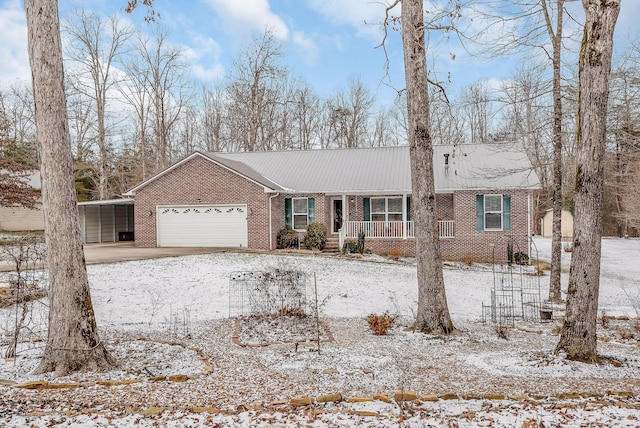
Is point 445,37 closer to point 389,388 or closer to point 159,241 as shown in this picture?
point 389,388

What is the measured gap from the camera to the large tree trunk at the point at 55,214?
4.96 meters

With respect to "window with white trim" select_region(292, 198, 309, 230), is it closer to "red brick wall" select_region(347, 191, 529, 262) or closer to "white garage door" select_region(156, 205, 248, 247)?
"white garage door" select_region(156, 205, 248, 247)

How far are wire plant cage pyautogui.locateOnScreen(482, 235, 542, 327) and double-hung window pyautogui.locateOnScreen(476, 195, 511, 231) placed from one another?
2.26 feet

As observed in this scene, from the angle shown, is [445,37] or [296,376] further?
[445,37]

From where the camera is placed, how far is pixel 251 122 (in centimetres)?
3097

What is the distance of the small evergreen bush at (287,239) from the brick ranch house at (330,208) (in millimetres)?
418

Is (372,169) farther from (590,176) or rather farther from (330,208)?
(590,176)

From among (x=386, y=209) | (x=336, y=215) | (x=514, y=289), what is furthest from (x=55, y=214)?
(x=336, y=215)

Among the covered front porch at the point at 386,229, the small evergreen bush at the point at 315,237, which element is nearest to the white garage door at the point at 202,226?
the small evergreen bush at the point at 315,237

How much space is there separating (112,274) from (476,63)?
998 centimetres

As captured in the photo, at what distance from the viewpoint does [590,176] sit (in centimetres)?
516

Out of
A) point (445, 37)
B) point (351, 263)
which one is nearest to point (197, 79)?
point (351, 263)

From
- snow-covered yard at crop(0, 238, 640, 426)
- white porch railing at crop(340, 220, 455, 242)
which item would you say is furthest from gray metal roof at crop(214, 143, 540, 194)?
snow-covered yard at crop(0, 238, 640, 426)

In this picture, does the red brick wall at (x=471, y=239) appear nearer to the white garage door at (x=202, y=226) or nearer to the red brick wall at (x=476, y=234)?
the red brick wall at (x=476, y=234)
